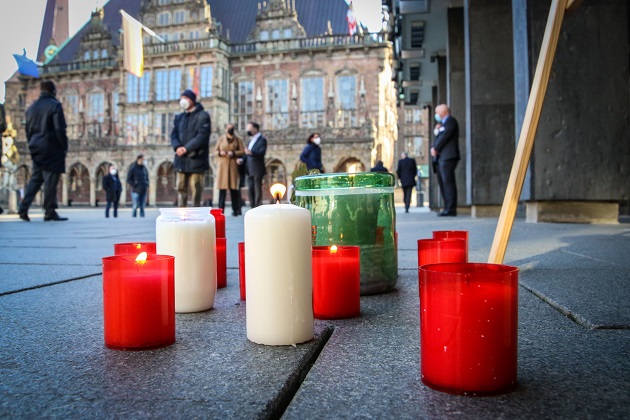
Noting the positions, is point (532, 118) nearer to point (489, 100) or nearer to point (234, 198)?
point (489, 100)

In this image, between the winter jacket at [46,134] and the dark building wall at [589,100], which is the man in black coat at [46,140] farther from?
the dark building wall at [589,100]

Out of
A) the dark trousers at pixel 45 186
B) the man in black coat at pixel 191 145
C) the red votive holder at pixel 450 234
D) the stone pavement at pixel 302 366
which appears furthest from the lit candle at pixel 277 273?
the dark trousers at pixel 45 186

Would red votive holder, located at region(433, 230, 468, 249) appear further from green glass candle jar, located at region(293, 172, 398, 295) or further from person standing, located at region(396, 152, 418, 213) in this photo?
person standing, located at region(396, 152, 418, 213)

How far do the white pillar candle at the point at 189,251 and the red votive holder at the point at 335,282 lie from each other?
271 millimetres

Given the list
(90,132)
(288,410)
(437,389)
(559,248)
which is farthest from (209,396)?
(90,132)

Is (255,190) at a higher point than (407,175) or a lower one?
lower

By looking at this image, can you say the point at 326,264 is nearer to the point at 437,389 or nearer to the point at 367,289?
the point at 367,289

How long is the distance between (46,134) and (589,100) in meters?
5.84

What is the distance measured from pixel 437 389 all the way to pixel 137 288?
1.75ft

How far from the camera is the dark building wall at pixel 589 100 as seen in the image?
14.5 ft

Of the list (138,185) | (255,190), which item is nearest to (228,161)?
(255,190)

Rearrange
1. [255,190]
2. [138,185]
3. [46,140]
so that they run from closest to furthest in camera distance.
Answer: [46,140], [255,190], [138,185]

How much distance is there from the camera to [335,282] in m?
1.24

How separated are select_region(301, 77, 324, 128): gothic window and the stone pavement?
25435 mm
